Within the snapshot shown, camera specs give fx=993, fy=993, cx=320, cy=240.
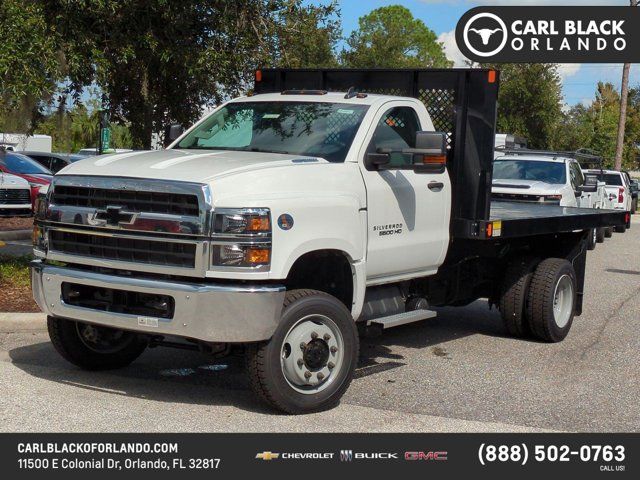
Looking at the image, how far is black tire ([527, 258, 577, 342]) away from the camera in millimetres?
9547

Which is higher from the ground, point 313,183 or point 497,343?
point 313,183

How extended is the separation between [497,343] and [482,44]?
50.3 ft

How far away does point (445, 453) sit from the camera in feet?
19.2

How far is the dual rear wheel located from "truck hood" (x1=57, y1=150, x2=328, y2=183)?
3.31 m

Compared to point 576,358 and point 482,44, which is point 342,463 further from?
point 482,44

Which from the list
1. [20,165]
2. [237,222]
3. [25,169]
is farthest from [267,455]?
[20,165]

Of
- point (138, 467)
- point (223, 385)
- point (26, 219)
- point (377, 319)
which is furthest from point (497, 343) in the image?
point (26, 219)

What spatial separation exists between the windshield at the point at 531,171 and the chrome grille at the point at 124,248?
477 inches

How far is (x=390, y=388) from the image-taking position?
25.0 feet

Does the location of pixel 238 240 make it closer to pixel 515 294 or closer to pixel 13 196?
pixel 515 294

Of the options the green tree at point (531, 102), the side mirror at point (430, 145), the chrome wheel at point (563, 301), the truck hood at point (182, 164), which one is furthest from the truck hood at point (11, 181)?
the green tree at point (531, 102)

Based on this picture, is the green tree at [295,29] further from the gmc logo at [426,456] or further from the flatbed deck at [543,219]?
the gmc logo at [426,456]

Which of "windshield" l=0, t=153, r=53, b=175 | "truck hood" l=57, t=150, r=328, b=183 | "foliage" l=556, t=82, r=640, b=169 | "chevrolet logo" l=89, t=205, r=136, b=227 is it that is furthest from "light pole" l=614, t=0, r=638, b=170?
"chevrolet logo" l=89, t=205, r=136, b=227

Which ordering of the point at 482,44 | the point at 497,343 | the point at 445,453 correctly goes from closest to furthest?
the point at 445,453
the point at 497,343
the point at 482,44
